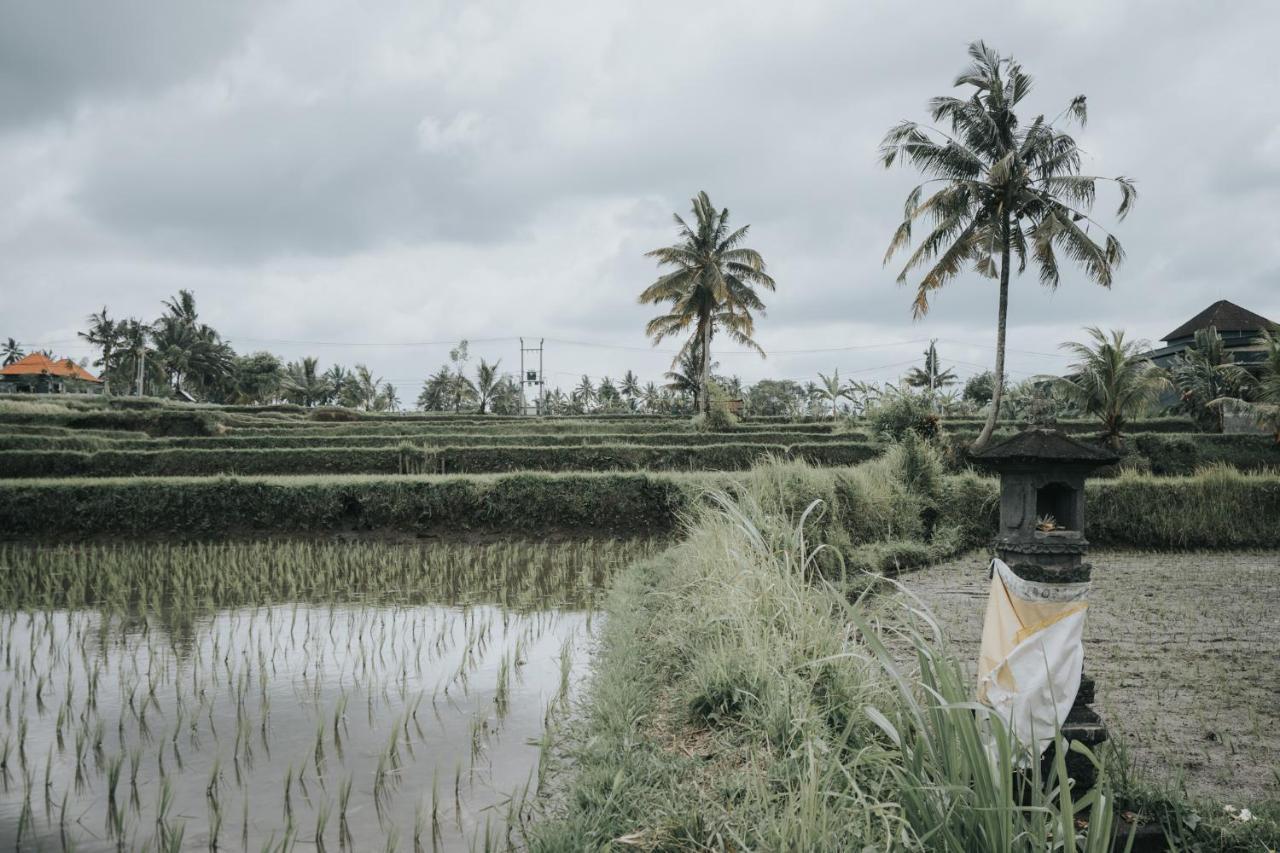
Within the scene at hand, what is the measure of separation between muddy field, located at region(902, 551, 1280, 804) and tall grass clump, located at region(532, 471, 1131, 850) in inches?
39.4

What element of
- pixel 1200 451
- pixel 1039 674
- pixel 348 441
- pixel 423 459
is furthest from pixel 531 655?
pixel 1200 451

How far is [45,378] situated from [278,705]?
215 feet

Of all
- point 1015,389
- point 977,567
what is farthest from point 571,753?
point 1015,389

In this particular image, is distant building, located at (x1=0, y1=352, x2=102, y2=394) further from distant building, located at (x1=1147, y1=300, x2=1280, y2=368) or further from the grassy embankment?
distant building, located at (x1=1147, y1=300, x2=1280, y2=368)

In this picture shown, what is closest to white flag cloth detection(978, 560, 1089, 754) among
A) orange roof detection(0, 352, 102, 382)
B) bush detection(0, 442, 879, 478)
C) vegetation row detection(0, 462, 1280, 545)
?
vegetation row detection(0, 462, 1280, 545)

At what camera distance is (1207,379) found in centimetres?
2845

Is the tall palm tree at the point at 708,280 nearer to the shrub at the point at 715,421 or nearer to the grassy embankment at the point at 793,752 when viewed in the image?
the shrub at the point at 715,421

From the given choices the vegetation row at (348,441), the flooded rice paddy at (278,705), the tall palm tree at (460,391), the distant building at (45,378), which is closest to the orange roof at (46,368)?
the distant building at (45,378)

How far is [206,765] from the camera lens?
376cm

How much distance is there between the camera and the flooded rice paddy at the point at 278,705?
323 cm

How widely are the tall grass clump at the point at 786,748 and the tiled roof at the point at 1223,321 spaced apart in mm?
47282

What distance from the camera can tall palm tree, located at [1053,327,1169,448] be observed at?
66.7 ft

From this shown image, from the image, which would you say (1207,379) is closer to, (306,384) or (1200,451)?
(1200,451)

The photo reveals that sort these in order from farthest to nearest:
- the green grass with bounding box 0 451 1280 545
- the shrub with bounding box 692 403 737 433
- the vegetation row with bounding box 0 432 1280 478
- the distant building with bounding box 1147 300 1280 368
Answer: the distant building with bounding box 1147 300 1280 368, the shrub with bounding box 692 403 737 433, the vegetation row with bounding box 0 432 1280 478, the green grass with bounding box 0 451 1280 545
